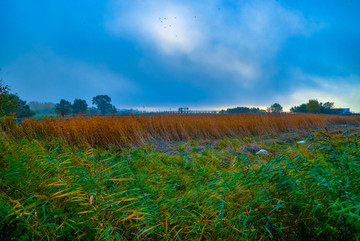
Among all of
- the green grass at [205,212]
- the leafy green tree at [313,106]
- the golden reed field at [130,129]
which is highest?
the leafy green tree at [313,106]

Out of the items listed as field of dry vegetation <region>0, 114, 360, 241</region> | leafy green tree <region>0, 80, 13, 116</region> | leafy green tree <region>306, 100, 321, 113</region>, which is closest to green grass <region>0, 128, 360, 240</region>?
field of dry vegetation <region>0, 114, 360, 241</region>

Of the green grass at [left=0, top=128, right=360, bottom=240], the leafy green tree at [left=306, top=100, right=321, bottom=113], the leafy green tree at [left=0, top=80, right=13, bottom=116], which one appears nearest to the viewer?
the green grass at [left=0, top=128, right=360, bottom=240]

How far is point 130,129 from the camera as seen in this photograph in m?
7.05

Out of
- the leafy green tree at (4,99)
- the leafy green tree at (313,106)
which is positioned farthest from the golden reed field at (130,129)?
the leafy green tree at (313,106)

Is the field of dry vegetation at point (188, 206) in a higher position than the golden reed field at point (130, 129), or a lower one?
lower

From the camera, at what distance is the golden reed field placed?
20.9 ft

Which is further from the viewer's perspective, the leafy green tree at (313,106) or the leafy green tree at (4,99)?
the leafy green tree at (313,106)

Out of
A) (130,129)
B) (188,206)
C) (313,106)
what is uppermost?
(313,106)

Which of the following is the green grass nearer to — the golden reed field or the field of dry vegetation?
the field of dry vegetation

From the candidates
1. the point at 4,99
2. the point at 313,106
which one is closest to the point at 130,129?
the point at 4,99

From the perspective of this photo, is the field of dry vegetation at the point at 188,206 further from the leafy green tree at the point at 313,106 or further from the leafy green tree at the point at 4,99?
the leafy green tree at the point at 313,106

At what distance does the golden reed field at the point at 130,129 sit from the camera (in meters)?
6.38

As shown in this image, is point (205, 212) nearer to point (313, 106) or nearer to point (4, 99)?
point (4, 99)

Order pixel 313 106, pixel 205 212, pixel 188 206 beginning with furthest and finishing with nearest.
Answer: pixel 313 106
pixel 188 206
pixel 205 212
